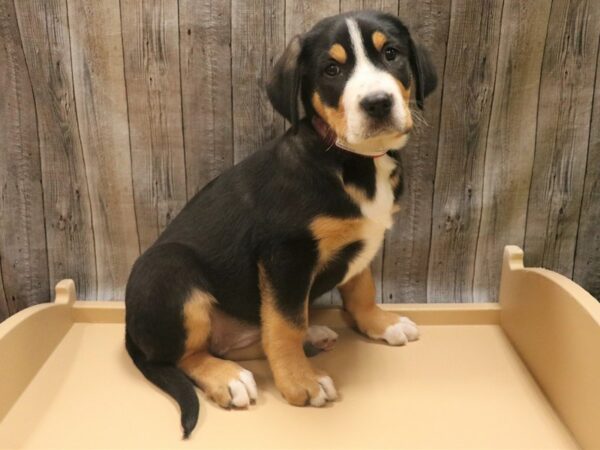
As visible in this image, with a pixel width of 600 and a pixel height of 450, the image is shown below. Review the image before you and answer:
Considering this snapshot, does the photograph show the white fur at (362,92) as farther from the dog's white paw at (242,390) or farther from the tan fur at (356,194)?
the dog's white paw at (242,390)

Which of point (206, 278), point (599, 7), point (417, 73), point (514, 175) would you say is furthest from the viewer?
point (514, 175)

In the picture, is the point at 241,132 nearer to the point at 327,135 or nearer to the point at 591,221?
the point at 327,135

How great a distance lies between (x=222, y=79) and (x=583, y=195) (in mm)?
1287

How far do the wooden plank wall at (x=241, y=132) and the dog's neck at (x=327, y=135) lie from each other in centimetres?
40

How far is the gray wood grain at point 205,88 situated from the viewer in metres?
1.90

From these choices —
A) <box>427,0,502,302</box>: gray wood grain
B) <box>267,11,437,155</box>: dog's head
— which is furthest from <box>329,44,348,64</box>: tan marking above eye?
<box>427,0,502,302</box>: gray wood grain

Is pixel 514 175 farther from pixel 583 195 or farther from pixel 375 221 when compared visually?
pixel 375 221

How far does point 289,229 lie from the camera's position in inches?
63.1

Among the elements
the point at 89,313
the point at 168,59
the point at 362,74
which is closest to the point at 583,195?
the point at 362,74

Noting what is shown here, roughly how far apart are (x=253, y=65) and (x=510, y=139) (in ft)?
2.93

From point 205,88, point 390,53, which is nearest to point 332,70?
point 390,53

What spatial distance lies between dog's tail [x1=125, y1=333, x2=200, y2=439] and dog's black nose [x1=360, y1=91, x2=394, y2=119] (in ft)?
2.92

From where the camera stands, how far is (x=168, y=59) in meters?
1.96

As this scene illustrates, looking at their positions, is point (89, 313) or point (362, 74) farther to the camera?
point (89, 313)
